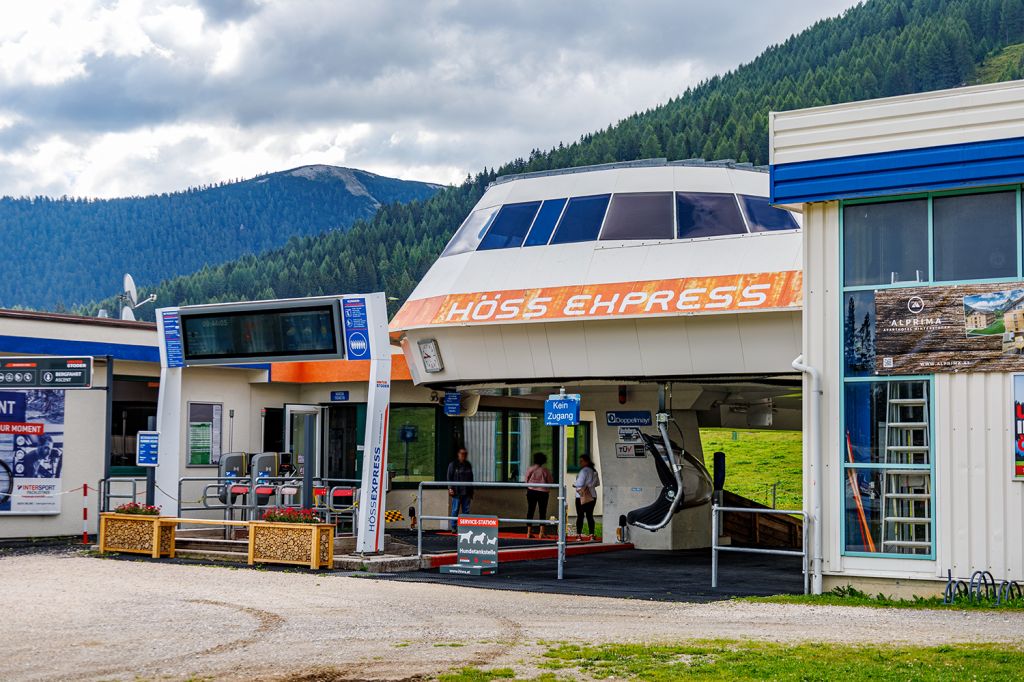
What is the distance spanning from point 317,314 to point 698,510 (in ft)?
31.3

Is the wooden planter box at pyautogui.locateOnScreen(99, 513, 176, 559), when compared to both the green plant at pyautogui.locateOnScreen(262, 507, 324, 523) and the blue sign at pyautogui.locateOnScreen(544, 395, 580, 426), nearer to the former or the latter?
the green plant at pyautogui.locateOnScreen(262, 507, 324, 523)

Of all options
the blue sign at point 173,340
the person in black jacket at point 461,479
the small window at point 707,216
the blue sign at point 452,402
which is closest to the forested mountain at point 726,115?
the blue sign at point 452,402

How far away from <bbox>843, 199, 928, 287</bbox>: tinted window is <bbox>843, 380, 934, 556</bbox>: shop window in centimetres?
129

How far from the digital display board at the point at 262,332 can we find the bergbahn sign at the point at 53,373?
5.89ft

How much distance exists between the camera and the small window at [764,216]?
21109mm

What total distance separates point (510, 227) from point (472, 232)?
91 cm

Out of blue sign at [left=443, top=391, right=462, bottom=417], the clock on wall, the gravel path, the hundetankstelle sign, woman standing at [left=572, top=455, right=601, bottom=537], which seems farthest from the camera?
blue sign at [left=443, top=391, right=462, bottom=417]

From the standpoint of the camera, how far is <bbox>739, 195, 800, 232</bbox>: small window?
21109 millimetres

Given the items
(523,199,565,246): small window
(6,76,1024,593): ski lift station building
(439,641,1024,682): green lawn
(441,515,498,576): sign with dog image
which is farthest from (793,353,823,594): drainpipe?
(523,199,565,246): small window

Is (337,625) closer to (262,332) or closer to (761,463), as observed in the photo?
(262,332)

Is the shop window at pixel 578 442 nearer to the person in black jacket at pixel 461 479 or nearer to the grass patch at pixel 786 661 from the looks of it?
the person in black jacket at pixel 461 479

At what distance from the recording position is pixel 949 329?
14539mm

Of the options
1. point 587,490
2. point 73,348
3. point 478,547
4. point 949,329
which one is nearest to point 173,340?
point 73,348

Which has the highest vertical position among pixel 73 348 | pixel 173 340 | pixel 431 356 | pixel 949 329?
pixel 73 348
